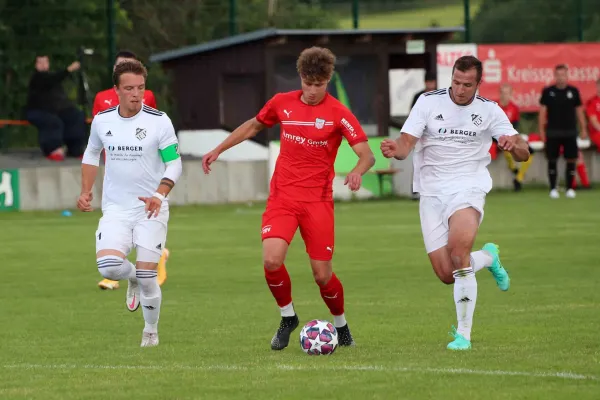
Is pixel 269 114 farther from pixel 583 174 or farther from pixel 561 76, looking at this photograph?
pixel 583 174

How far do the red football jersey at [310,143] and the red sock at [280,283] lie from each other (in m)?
0.53

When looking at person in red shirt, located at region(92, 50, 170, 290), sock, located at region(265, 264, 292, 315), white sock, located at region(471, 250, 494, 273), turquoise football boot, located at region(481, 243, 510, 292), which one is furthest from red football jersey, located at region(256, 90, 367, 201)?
person in red shirt, located at region(92, 50, 170, 290)

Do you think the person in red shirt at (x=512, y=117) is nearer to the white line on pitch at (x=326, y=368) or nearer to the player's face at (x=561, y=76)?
the player's face at (x=561, y=76)

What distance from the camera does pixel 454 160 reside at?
10.3 meters

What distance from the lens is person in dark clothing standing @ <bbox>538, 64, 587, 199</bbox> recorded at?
2716 centimetres

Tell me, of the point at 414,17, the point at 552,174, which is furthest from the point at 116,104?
the point at 414,17

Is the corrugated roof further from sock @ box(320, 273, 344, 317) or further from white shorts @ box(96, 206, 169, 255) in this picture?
sock @ box(320, 273, 344, 317)

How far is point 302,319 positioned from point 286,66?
1685cm

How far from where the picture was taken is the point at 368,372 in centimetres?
861

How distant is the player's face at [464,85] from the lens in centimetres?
995

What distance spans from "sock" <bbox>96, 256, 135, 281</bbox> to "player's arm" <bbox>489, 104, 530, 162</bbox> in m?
2.88

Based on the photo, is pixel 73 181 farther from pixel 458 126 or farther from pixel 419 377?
pixel 419 377

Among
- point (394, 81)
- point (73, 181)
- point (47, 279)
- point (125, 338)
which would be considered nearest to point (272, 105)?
point (125, 338)

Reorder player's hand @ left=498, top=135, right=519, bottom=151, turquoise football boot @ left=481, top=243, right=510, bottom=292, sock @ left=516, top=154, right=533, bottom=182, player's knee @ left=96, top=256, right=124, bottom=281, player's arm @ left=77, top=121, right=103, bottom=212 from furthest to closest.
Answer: sock @ left=516, top=154, right=533, bottom=182
turquoise football boot @ left=481, top=243, right=510, bottom=292
player's arm @ left=77, top=121, right=103, bottom=212
player's knee @ left=96, top=256, right=124, bottom=281
player's hand @ left=498, top=135, right=519, bottom=151
